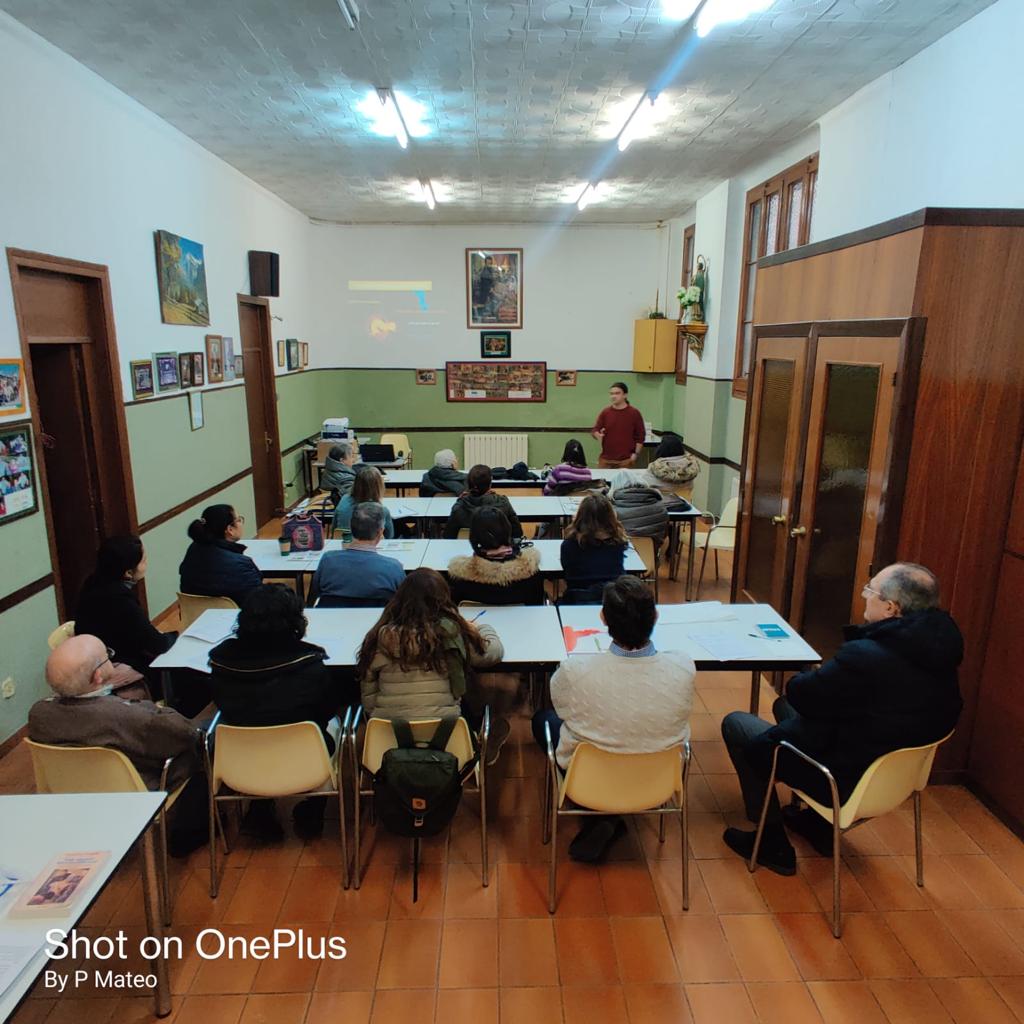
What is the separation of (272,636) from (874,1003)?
240 centimetres

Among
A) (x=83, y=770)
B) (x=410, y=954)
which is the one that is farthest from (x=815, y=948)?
(x=83, y=770)

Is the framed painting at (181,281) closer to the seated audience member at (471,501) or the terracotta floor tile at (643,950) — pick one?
the seated audience member at (471,501)

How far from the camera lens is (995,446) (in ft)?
10.1

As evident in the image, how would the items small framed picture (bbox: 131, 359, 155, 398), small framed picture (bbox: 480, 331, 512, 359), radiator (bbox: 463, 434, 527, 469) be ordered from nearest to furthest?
small framed picture (bbox: 131, 359, 155, 398) → small framed picture (bbox: 480, 331, 512, 359) → radiator (bbox: 463, 434, 527, 469)

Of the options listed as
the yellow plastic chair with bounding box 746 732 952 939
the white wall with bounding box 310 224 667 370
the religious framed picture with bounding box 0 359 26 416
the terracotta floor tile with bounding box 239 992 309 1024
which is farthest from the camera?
the white wall with bounding box 310 224 667 370

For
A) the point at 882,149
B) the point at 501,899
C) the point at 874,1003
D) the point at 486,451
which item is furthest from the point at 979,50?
the point at 486,451

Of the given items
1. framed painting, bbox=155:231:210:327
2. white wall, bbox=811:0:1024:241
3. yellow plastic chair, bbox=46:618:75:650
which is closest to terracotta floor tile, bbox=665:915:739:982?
yellow plastic chair, bbox=46:618:75:650

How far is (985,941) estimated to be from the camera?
8.41 ft

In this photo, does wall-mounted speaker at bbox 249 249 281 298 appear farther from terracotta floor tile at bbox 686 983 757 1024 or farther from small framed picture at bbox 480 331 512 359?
terracotta floor tile at bbox 686 983 757 1024

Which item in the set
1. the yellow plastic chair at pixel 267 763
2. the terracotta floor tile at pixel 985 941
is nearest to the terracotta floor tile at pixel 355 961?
the yellow plastic chair at pixel 267 763

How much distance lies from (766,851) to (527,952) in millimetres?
1099

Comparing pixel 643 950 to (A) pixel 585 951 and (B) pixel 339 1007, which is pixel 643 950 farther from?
(B) pixel 339 1007

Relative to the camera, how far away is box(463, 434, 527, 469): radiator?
10.4m

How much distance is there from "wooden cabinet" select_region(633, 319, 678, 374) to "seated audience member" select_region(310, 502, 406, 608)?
6.99 m
